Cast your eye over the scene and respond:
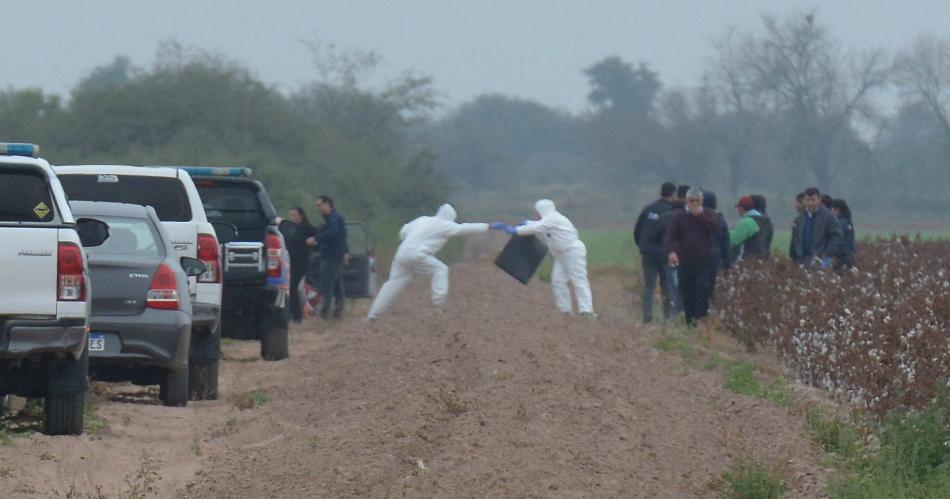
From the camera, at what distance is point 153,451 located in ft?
36.4

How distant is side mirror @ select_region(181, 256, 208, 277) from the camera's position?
521 inches

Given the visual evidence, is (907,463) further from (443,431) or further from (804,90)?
(804,90)

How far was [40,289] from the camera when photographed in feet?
32.0

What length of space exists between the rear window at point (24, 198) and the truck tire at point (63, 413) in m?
1.09

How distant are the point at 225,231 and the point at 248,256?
344 mm

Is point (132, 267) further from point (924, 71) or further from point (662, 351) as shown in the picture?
point (924, 71)

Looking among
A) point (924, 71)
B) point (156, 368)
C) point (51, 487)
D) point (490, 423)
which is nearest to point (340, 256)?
point (156, 368)

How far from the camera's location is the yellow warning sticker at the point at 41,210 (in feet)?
33.6

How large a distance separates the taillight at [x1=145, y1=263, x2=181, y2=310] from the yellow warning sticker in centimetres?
175

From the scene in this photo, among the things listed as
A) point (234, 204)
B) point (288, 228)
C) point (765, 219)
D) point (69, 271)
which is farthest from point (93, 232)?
point (765, 219)

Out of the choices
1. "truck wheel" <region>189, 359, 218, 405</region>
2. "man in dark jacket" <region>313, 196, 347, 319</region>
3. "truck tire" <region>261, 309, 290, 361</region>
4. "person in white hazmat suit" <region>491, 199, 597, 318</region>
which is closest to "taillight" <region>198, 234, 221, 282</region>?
"truck wheel" <region>189, 359, 218, 405</region>

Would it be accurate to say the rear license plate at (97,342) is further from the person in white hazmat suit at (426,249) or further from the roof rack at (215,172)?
the person in white hazmat suit at (426,249)

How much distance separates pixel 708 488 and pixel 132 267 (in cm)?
458

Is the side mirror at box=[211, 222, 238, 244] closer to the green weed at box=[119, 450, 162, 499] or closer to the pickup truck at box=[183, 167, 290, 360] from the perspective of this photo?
the pickup truck at box=[183, 167, 290, 360]
